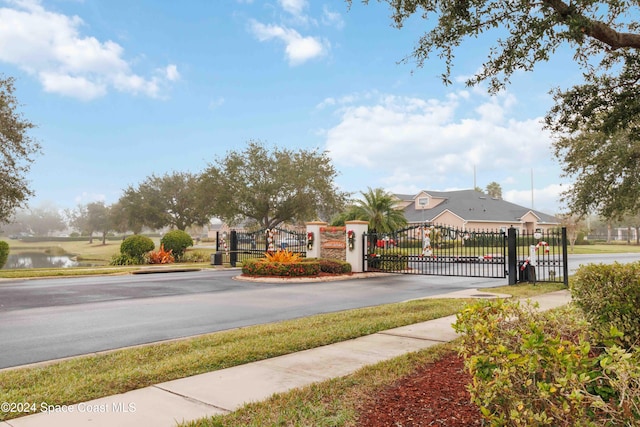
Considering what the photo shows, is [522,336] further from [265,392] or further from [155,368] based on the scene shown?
[155,368]

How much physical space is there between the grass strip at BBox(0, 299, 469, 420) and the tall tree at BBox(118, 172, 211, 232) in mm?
46821

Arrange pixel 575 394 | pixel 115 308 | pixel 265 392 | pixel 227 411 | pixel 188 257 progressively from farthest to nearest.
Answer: pixel 188 257
pixel 115 308
pixel 265 392
pixel 227 411
pixel 575 394

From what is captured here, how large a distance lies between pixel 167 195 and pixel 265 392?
53.4 m

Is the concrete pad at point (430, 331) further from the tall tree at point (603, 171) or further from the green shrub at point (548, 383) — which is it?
the tall tree at point (603, 171)

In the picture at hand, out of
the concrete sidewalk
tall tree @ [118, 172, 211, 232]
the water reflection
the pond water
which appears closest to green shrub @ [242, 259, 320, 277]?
the concrete sidewalk

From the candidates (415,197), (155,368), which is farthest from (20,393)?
(415,197)

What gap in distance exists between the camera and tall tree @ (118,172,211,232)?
174 ft

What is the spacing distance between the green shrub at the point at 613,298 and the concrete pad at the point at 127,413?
160 inches

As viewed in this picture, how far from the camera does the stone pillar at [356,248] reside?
66.6ft

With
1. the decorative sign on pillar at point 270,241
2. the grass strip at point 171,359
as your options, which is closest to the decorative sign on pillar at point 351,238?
the decorative sign on pillar at point 270,241

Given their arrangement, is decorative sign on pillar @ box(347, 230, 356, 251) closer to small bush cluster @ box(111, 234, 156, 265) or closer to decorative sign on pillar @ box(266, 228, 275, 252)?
decorative sign on pillar @ box(266, 228, 275, 252)

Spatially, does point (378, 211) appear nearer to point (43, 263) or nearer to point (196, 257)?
point (196, 257)

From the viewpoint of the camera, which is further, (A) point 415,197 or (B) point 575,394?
(A) point 415,197

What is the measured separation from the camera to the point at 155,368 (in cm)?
543
